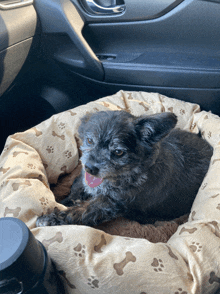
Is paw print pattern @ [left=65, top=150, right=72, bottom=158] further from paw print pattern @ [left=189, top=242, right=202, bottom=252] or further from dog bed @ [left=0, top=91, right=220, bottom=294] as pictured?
paw print pattern @ [left=189, top=242, right=202, bottom=252]

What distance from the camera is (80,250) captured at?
179 centimetres

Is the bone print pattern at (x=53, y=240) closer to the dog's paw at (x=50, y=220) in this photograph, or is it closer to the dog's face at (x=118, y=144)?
the dog's paw at (x=50, y=220)

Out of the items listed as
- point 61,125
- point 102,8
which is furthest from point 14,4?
point 61,125

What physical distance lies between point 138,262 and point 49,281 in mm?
612

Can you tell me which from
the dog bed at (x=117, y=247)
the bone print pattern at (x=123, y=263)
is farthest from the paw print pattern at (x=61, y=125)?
the bone print pattern at (x=123, y=263)

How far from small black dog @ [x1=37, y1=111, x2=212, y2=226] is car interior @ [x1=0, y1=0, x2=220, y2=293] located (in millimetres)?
1017

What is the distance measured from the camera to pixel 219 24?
122 inches

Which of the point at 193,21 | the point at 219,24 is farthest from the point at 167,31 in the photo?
the point at 219,24

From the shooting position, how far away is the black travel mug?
1.19 meters

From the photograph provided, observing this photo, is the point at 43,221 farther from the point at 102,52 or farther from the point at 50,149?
the point at 102,52

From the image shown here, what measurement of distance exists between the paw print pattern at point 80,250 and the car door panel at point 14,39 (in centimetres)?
215

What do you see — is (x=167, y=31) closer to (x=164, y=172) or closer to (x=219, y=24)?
(x=219, y=24)

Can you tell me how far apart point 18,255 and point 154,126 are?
1319 mm

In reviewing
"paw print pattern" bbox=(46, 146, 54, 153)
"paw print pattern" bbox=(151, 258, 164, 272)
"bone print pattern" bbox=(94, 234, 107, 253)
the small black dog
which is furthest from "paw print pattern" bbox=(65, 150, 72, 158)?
"paw print pattern" bbox=(151, 258, 164, 272)
